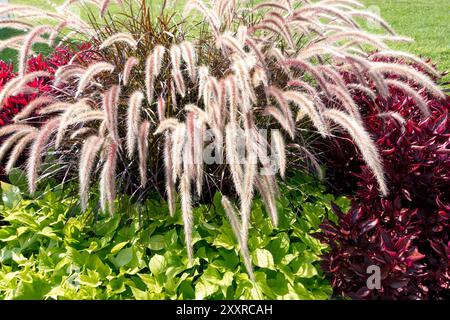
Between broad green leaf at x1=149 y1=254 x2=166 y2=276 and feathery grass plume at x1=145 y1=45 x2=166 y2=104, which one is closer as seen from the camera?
feathery grass plume at x1=145 y1=45 x2=166 y2=104

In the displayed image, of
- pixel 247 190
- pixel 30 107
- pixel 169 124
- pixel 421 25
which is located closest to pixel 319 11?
pixel 169 124

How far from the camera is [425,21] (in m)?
8.94

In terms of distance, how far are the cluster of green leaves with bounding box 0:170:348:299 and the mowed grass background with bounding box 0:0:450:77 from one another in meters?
4.12

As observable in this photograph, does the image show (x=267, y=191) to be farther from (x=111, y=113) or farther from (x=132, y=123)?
(x=111, y=113)

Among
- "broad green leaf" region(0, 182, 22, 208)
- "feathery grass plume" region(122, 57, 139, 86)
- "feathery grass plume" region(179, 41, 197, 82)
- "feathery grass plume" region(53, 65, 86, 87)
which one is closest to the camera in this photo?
"feathery grass plume" region(179, 41, 197, 82)

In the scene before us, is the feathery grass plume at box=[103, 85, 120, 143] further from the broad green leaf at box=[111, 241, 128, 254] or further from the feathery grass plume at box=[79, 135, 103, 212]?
the broad green leaf at box=[111, 241, 128, 254]

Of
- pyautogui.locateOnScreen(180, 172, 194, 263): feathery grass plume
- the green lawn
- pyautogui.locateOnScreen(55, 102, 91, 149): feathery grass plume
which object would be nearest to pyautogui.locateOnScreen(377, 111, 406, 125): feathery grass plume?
pyautogui.locateOnScreen(180, 172, 194, 263): feathery grass plume

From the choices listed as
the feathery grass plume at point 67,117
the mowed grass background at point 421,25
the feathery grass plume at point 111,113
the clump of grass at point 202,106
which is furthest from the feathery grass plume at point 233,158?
the mowed grass background at point 421,25

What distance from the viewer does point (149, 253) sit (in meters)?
2.48

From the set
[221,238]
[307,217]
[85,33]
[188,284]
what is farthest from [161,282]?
[85,33]

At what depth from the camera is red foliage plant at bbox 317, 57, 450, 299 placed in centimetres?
210

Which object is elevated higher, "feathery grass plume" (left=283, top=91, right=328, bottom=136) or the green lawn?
the green lawn

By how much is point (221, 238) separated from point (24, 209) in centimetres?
113

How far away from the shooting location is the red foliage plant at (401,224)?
2.10 metres
